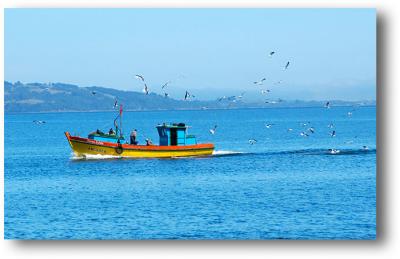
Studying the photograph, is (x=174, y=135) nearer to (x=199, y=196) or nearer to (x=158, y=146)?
(x=158, y=146)

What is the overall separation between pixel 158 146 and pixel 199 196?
44.2 feet

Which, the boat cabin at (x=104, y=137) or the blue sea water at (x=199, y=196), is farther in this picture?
the boat cabin at (x=104, y=137)

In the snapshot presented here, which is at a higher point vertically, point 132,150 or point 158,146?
point 158,146

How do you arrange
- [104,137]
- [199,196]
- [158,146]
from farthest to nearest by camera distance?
[104,137], [158,146], [199,196]

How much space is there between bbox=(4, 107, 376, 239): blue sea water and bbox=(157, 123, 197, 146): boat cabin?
1.07m

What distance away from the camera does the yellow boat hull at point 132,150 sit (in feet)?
125

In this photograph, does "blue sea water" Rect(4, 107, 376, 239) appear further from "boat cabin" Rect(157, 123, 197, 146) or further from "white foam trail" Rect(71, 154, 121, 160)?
"boat cabin" Rect(157, 123, 197, 146)

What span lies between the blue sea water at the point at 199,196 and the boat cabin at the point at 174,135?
1.07m

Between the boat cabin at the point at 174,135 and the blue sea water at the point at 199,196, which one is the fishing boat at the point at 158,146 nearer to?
the boat cabin at the point at 174,135

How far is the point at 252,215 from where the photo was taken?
21.4 metres

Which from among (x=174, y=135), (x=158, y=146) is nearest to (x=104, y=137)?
(x=158, y=146)

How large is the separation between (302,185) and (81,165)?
11678 millimetres

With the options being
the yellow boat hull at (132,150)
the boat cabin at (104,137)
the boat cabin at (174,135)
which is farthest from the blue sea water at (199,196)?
the boat cabin at (104,137)

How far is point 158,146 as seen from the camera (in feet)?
126
